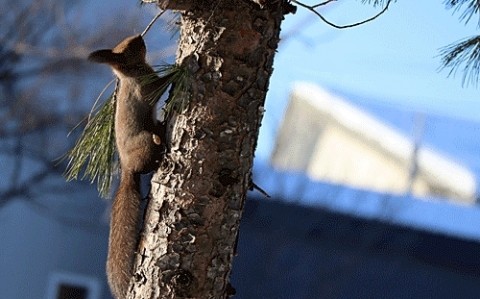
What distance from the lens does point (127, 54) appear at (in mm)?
1196

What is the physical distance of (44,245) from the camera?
14.8 ft

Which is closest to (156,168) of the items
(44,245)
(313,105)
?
(313,105)

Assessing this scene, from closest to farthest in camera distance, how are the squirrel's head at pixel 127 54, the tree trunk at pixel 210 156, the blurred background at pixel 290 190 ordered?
the tree trunk at pixel 210 156
the squirrel's head at pixel 127 54
the blurred background at pixel 290 190

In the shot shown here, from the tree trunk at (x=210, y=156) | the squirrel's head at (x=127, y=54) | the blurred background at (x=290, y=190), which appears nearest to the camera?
the tree trunk at (x=210, y=156)

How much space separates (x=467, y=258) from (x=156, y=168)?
3.01m

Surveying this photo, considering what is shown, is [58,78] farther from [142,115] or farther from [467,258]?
[142,115]

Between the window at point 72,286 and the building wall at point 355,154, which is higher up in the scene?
the building wall at point 355,154

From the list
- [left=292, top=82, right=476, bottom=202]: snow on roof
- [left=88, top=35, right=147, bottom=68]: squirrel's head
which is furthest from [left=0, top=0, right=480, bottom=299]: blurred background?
[left=88, top=35, right=147, bottom=68]: squirrel's head

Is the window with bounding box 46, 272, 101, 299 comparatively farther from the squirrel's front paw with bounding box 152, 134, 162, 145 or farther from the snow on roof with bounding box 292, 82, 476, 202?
the squirrel's front paw with bounding box 152, 134, 162, 145

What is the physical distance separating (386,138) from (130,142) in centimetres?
318

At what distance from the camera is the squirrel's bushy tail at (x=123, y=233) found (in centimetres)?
112

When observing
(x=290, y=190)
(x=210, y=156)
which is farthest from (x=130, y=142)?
(x=290, y=190)

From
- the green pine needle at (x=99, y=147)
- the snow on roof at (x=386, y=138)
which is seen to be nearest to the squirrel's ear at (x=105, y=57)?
the green pine needle at (x=99, y=147)

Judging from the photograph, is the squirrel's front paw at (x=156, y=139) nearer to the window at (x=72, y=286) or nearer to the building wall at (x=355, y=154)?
the building wall at (x=355, y=154)
